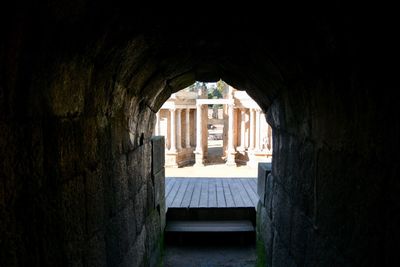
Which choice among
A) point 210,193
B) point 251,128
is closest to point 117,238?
point 210,193

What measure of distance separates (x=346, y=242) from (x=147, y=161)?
7.67ft

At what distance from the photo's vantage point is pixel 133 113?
2.63 meters

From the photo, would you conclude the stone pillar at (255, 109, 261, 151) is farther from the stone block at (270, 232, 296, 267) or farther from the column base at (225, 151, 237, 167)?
the stone block at (270, 232, 296, 267)

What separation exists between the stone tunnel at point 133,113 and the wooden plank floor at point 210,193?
2623 mm

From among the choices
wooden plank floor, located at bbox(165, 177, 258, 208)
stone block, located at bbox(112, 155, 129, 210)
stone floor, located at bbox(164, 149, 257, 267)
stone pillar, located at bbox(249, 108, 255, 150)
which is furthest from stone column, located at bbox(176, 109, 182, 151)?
stone block, located at bbox(112, 155, 129, 210)

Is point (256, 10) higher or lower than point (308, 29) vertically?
higher

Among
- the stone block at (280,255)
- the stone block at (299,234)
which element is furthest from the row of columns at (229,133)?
the stone block at (299,234)

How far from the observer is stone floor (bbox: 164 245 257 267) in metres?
4.22

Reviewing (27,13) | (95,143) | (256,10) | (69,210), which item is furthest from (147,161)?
(27,13)

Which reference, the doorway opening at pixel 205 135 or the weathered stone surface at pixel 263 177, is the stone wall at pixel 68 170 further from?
the doorway opening at pixel 205 135

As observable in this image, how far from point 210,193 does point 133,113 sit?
3610 mm

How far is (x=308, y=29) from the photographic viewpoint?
1392mm

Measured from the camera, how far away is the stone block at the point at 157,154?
379 centimetres

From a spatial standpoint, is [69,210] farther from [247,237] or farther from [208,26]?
[247,237]
